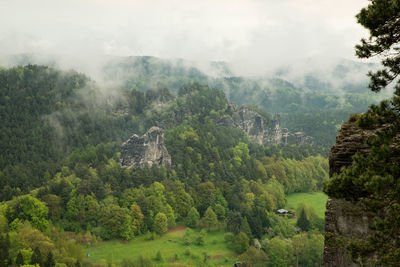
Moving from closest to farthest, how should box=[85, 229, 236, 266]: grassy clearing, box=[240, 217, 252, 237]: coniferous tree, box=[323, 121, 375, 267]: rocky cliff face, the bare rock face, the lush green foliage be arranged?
1. the lush green foliage
2. box=[323, 121, 375, 267]: rocky cliff face
3. box=[85, 229, 236, 266]: grassy clearing
4. box=[240, 217, 252, 237]: coniferous tree
5. the bare rock face

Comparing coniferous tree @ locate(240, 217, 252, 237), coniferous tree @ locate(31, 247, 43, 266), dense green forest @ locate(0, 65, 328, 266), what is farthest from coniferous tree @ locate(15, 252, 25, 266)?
coniferous tree @ locate(240, 217, 252, 237)

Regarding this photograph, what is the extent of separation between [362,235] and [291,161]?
106 m

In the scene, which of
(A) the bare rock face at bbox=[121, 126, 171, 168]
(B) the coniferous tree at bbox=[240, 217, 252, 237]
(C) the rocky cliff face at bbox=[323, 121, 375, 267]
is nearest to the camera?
(C) the rocky cliff face at bbox=[323, 121, 375, 267]

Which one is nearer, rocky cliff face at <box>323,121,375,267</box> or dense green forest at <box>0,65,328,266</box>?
rocky cliff face at <box>323,121,375,267</box>

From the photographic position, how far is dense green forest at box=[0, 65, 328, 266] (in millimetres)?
59469

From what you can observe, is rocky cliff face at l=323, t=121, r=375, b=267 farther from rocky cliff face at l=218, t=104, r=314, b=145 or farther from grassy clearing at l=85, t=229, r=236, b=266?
rocky cliff face at l=218, t=104, r=314, b=145

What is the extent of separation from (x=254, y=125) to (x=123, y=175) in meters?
77.4

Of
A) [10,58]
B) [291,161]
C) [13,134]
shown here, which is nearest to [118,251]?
[13,134]

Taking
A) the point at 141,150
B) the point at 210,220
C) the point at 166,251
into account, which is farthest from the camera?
the point at 141,150

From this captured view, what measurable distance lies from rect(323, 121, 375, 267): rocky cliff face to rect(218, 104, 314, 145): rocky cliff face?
12187 centimetres

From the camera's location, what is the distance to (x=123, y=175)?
83250 millimetres

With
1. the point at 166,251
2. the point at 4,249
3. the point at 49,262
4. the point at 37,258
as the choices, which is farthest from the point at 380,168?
the point at 166,251

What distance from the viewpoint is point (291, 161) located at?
117 meters

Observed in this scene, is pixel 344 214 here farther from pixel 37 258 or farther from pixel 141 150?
pixel 141 150
